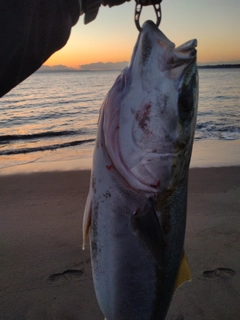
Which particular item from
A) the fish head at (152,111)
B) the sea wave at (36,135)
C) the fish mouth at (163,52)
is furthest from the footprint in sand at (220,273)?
the sea wave at (36,135)

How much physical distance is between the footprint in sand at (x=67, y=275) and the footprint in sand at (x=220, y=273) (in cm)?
148

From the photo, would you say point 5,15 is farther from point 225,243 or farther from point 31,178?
point 31,178

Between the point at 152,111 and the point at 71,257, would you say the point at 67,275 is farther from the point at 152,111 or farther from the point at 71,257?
the point at 152,111

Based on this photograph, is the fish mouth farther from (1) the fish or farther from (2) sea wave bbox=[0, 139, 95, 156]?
(2) sea wave bbox=[0, 139, 95, 156]

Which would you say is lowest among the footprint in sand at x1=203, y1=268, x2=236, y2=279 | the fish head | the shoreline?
the shoreline

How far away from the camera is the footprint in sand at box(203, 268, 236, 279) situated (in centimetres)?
359

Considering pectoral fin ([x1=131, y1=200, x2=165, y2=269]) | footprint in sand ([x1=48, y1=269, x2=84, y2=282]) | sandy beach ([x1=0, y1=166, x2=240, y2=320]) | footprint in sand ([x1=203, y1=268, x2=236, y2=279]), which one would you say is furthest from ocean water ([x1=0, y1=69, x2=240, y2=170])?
pectoral fin ([x1=131, y1=200, x2=165, y2=269])

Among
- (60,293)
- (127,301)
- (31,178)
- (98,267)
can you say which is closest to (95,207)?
(98,267)

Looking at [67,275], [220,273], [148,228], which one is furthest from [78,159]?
[148,228]

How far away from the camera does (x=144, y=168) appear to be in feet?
5.80

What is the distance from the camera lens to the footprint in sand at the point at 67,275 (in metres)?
3.57

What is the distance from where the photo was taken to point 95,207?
6.38 feet

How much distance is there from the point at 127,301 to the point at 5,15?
1.79 m

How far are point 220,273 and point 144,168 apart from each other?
8.20ft
